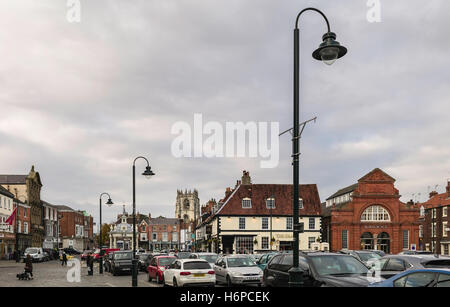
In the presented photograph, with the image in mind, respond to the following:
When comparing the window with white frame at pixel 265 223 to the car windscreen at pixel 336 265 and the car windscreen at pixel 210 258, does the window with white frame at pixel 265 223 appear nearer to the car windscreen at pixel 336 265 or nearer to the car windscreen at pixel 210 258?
the car windscreen at pixel 210 258

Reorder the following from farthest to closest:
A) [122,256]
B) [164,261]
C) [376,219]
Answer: [376,219] < [122,256] < [164,261]

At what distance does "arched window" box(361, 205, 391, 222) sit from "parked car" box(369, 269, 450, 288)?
62.2 meters

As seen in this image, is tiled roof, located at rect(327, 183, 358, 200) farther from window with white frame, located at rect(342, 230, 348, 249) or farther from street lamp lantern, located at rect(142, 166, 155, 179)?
street lamp lantern, located at rect(142, 166, 155, 179)

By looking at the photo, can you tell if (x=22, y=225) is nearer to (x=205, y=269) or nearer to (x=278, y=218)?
(x=278, y=218)

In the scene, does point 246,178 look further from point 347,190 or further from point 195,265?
point 195,265

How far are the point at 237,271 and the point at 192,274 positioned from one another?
2.59 metres

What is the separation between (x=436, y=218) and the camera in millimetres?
78625

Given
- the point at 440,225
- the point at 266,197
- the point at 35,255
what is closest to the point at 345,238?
the point at 266,197

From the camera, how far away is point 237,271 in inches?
949

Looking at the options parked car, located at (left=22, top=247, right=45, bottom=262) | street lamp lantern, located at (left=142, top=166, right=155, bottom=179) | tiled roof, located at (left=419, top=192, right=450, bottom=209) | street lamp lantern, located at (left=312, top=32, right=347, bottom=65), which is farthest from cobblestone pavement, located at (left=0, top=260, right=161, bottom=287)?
tiled roof, located at (left=419, top=192, right=450, bottom=209)

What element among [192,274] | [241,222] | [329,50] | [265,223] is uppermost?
[329,50]

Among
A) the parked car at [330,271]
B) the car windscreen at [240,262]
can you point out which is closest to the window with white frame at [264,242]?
the car windscreen at [240,262]

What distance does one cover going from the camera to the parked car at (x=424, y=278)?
32.5ft
